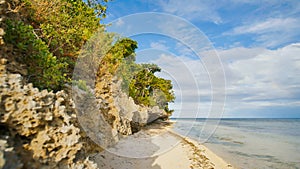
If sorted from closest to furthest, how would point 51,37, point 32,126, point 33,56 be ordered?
point 32,126 < point 33,56 < point 51,37

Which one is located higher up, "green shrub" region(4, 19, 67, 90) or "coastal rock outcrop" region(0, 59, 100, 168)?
"green shrub" region(4, 19, 67, 90)

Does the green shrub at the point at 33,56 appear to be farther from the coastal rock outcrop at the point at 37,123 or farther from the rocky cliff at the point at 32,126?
the coastal rock outcrop at the point at 37,123

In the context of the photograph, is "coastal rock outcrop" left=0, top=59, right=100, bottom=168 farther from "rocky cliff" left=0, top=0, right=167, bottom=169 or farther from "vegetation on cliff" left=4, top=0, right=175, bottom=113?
"vegetation on cliff" left=4, top=0, right=175, bottom=113

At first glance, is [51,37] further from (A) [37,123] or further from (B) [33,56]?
(A) [37,123]

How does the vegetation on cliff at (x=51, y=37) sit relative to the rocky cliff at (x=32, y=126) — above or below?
above

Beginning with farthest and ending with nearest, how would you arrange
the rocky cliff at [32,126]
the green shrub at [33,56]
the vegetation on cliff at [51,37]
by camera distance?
the vegetation on cliff at [51,37]
the green shrub at [33,56]
the rocky cliff at [32,126]

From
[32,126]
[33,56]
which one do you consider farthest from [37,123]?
[33,56]

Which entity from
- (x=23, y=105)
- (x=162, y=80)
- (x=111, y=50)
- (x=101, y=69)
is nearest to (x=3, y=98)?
(x=23, y=105)

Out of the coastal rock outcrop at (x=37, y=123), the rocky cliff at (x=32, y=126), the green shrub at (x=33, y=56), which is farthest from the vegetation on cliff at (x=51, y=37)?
the coastal rock outcrop at (x=37, y=123)

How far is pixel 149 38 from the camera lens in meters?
10.0

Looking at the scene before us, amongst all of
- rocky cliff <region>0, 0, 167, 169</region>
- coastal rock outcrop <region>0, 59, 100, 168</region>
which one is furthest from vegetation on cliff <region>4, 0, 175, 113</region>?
coastal rock outcrop <region>0, 59, 100, 168</region>

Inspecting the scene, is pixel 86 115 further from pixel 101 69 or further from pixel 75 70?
pixel 101 69

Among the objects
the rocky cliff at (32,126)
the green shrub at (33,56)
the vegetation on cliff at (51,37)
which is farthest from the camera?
the vegetation on cliff at (51,37)

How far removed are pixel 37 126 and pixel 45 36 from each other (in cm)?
309
